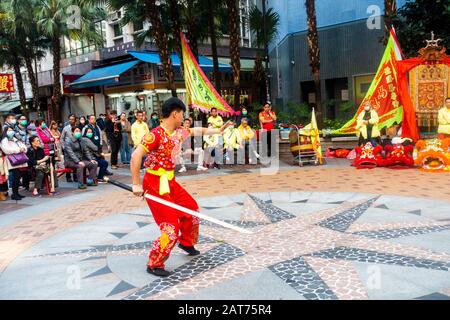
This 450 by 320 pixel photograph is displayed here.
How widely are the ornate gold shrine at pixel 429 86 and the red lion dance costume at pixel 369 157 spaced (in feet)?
7.46

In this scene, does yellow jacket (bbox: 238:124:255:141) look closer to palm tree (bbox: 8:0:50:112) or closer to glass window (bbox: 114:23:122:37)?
palm tree (bbox: 8:0:50:112)

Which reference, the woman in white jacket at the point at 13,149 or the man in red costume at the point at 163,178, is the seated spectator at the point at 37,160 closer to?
the woman in white jacket at the point at 13,149

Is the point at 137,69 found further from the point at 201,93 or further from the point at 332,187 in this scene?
the point at 332,187

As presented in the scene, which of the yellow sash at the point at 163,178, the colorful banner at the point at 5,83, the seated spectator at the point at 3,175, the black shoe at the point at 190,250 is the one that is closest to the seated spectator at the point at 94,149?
the seated spectator at the point at 3,175

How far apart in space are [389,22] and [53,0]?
17.1 meters

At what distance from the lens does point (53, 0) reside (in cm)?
2292

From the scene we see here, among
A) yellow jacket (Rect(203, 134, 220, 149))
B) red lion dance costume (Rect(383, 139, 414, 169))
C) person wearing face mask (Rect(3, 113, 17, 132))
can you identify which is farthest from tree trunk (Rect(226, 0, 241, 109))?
person wearing face mask (Rect(3, 113, 17, 132))

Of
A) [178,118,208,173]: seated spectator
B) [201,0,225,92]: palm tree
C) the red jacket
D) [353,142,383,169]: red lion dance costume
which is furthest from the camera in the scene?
[201,0,225,92]: palm tree

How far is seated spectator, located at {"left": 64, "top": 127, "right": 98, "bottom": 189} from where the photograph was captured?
427 inches

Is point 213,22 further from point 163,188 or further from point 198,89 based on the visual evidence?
point 163,188

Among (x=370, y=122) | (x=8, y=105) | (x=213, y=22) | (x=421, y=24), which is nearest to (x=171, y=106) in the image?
(x=370, y=122)

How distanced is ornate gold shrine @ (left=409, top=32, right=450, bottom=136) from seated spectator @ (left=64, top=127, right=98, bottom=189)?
9192mm

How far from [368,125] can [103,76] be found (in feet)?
54.8

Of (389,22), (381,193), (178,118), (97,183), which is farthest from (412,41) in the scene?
(178,118)
